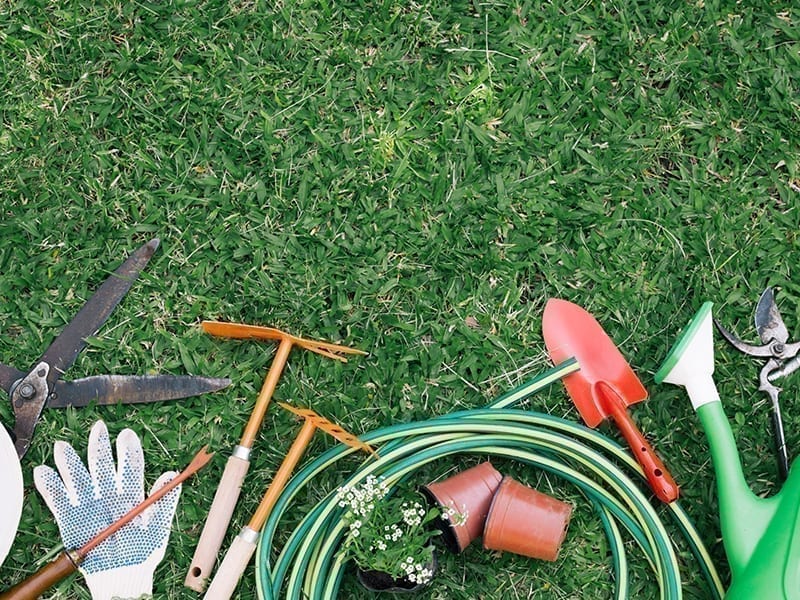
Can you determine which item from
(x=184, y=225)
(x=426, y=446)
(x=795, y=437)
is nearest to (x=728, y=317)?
Answer: (x=795, y=437)

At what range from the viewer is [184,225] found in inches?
99.7

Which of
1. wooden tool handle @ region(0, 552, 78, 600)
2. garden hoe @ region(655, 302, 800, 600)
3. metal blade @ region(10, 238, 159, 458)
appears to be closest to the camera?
garden hoe @ region(655, 302, 800, 600)

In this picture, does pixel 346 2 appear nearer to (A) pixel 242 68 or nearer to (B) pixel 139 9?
(A) pixel 242 68

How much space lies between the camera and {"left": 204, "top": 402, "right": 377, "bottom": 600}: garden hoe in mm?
2297

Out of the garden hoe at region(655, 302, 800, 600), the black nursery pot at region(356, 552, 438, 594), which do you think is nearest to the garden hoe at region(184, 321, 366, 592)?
the black nursery pot at region(356, 552, 438, 594)

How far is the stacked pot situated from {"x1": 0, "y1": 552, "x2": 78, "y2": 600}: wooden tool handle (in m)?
0.96

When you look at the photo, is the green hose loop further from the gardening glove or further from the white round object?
the white round object

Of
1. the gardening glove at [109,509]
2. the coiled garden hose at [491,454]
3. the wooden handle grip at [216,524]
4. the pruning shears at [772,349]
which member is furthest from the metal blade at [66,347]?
the pruning shears at [772,349]

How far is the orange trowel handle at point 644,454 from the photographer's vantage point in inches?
90.4

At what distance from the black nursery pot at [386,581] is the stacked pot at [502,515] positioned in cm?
12

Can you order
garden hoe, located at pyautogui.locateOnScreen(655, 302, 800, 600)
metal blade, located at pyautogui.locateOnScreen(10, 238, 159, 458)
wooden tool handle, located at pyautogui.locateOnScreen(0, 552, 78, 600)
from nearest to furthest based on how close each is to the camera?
1. garden hoe, located at pyautogui.locateOnScreen(655, 302, 800, 600)
2. wooden tool handle, located at pyautogui.locateOnScreen(0, 552, 78, 600)
3. metal blade, located at pyautogui.locateOnScreen(10, 238, 159, 458)

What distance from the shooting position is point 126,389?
245 cm

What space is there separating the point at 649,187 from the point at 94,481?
1.76 meters

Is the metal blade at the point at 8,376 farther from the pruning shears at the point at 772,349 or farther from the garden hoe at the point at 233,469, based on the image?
the pruning shears at the point at 772,349
